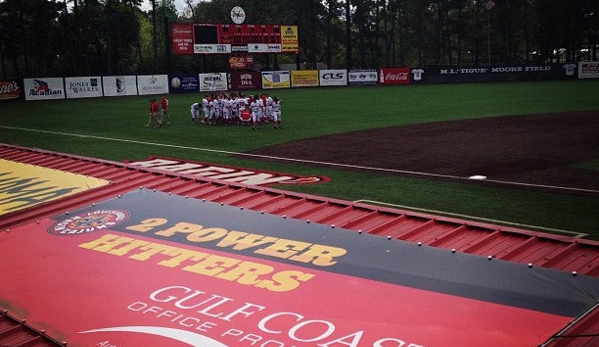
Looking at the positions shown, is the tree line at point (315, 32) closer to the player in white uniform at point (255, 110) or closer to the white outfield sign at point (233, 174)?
the player in white uniform at point (255, 110)

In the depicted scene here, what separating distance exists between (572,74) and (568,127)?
38.8 metres

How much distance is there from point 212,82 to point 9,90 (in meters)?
17.6

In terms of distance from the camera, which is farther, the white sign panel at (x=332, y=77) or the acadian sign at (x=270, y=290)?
the white sign panel at (x=332, y=77)

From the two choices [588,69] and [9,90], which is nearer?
[9,90]

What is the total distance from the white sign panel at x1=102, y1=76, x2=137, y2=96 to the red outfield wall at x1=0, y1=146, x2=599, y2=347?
43.9 metres

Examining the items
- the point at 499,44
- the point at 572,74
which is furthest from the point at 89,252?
the point at 499,44

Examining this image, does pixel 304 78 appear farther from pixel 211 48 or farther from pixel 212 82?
pixel 211 48

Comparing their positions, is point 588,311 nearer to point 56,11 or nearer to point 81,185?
point 81,185

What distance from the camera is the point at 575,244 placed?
7637 millimetres

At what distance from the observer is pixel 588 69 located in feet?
194

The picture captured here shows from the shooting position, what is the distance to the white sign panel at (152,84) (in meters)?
54.0

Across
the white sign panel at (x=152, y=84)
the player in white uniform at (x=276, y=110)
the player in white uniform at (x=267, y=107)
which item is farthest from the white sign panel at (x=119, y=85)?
the player in white uniform at (x=276, y=110)

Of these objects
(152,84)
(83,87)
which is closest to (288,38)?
(152,84)

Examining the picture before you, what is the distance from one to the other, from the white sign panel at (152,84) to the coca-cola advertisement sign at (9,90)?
10191 mm
